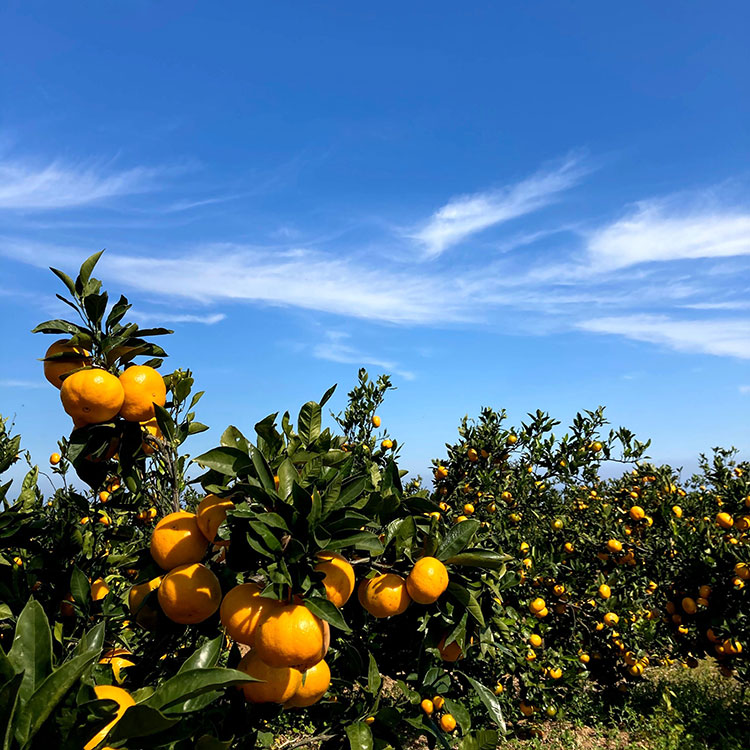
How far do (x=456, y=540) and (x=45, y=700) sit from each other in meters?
1.11

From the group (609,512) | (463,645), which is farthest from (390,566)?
(609,512)

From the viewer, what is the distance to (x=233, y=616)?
4.14 ft

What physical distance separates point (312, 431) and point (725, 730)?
18.4 feet

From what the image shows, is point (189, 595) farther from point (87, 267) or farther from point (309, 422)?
point (87, 267)

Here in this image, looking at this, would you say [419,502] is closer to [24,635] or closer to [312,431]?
[312,431]

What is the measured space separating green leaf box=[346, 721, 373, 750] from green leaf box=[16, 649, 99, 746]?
3.43ft

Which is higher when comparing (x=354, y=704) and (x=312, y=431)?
(x=312, y=431)

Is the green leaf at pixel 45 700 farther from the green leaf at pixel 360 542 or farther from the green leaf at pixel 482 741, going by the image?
the green leaf at pixel 482 741

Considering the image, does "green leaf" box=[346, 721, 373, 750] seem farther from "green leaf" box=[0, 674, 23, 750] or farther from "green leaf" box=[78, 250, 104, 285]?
"green leaf" box=[78, 250, 104, 285]

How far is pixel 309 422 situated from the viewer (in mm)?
1716

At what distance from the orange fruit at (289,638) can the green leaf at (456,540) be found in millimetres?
518

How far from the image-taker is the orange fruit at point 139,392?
160 centimetres

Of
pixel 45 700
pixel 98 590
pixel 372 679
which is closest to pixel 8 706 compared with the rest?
pixel 45 700

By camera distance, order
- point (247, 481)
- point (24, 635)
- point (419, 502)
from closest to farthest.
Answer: point (24, 635) < point (247, 481) < point (419, 502)
